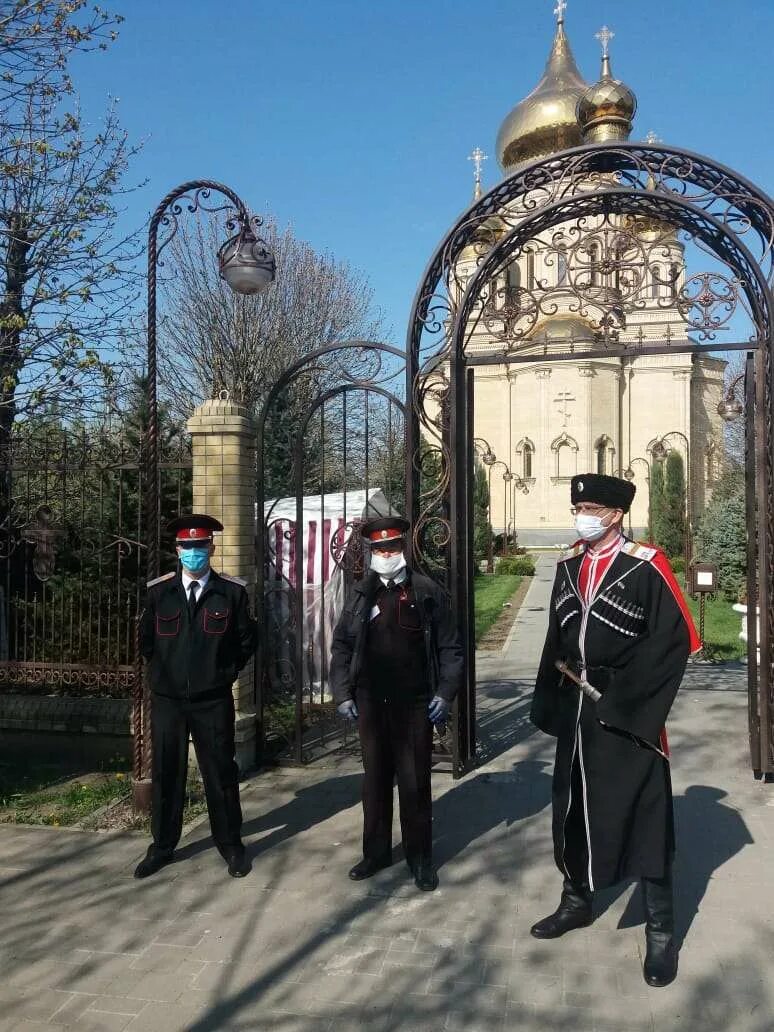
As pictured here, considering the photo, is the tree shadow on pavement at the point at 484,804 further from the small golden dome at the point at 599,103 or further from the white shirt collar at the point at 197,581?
the small golden dome at the point at 599,103

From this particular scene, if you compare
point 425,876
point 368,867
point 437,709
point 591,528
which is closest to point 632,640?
point 591,528

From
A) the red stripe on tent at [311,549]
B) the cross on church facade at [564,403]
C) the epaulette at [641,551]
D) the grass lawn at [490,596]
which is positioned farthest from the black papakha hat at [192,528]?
the cross on church facade at [564,403]

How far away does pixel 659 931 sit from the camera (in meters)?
3.31

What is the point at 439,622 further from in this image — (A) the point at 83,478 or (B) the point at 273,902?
(A) the point at 83,478

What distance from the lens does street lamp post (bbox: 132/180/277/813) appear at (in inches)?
205

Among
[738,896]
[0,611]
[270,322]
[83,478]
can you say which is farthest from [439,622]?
[270,322]

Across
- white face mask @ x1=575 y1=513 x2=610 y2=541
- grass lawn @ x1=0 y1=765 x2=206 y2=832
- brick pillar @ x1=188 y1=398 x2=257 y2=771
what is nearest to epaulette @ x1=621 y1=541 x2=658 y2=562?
white face mask @ x1=575 y1=513 x2=610 y2=541

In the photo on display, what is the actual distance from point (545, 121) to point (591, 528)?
35.6 m

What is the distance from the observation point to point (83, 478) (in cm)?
692

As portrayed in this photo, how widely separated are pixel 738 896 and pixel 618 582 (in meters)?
1.89

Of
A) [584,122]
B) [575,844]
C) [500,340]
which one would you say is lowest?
[575,844]

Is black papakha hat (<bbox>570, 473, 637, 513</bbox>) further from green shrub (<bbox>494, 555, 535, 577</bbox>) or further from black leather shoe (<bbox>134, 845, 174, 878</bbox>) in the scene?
green shrub (<bbox>494, 555, 535, 577</bbox>)

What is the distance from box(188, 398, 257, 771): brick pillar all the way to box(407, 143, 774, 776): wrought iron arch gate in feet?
4.10

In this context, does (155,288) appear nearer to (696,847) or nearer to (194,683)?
(194,683)
